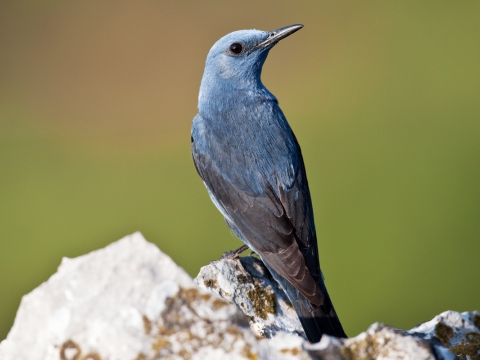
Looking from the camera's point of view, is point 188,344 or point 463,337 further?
point 463,337

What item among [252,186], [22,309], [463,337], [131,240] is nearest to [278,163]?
[252,186]

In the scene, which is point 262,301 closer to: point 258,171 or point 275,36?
point 258,171

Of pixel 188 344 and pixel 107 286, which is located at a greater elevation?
pixel 107 286

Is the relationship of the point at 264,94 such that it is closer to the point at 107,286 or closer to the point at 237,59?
the point at 237,59

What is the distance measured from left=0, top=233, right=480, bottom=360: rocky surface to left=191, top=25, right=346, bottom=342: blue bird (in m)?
1.23

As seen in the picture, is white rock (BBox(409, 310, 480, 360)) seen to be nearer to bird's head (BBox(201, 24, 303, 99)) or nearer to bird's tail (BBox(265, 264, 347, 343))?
bird's tail (BBox(265, 264, 347, 343))

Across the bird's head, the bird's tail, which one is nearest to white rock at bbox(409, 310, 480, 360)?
the bird's tail

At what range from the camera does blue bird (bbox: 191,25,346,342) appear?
381cm

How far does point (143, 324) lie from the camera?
2.23m

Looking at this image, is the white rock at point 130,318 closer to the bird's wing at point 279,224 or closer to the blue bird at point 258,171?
the blue bird at point 258,171

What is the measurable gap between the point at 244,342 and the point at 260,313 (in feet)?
4.92

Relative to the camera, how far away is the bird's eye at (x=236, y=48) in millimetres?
5191

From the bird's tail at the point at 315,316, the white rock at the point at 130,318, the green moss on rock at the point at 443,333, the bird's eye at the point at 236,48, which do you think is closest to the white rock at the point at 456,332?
the green moss on rock at the point at 443,333

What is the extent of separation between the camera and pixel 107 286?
236 cm
